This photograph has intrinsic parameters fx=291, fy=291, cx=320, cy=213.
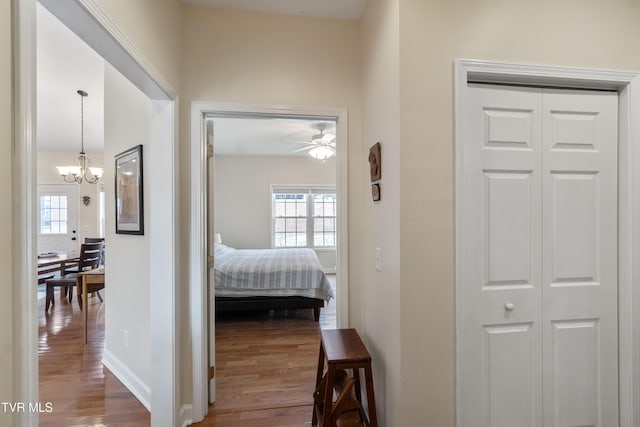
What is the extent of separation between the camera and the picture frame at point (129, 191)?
7.08 feet

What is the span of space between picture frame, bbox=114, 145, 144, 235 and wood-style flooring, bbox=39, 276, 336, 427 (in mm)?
1279

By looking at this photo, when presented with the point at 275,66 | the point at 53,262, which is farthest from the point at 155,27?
the point at 53,262

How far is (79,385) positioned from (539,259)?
3401mm

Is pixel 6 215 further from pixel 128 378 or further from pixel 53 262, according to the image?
pixel 53 262

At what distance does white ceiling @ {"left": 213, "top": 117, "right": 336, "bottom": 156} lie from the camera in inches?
166

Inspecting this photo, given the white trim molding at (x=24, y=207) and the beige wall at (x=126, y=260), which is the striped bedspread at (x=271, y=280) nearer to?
the beige wall at (x=126, y=260)

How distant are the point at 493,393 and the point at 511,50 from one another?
5.56 feet

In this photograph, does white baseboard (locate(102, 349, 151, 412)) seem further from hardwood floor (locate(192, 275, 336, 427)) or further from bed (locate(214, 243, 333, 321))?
bed (locate(214, 243, 333, 321))

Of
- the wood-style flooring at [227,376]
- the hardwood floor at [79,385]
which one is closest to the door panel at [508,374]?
the wood-style flooring at [227,376]

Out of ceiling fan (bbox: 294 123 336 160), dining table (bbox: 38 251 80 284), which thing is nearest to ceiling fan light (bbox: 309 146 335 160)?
ceiling fan (bbox: 294 123 336 160)

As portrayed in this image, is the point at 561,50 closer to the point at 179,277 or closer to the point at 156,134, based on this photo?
the point at 156,134

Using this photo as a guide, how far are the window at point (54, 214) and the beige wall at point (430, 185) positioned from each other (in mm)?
7140

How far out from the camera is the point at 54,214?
5.85 metres

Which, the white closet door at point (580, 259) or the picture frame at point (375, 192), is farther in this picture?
the picture frame at point (375, 192)
